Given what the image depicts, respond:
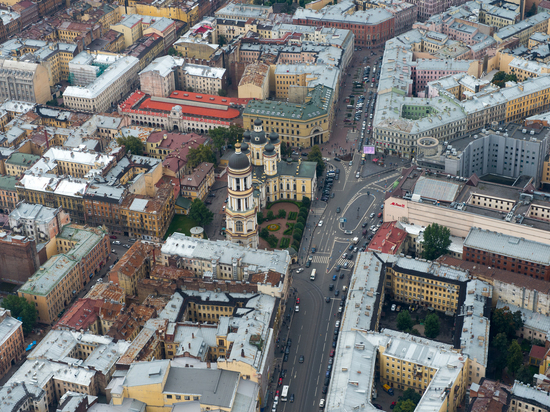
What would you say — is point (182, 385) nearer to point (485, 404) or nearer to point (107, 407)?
point (107, 407)

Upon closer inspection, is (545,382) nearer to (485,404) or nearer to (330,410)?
(485,404)

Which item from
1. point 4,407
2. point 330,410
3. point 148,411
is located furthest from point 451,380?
point 4,407

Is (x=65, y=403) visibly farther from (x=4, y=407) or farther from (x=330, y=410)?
(x=330, y=410)

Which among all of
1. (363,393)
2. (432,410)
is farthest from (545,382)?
(363,393)

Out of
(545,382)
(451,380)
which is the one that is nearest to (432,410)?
(451,380)

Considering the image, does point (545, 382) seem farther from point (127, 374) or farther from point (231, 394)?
point (127, 374)
